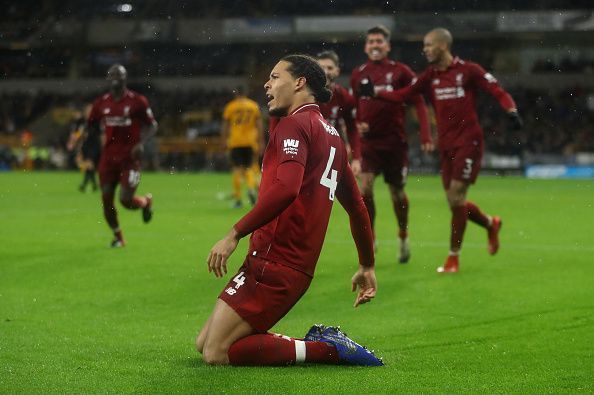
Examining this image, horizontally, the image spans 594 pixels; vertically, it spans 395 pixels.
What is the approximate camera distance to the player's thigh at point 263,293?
19.8 ft

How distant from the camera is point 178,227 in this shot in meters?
16.4

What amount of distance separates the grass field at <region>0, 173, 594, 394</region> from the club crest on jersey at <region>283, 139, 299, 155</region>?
4.05 ft

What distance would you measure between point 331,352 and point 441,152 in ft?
18.5

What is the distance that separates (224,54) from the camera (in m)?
52.1

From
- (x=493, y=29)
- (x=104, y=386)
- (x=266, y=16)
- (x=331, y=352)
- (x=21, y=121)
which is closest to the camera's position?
(x=104, y=386)

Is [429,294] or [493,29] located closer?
[429,294]

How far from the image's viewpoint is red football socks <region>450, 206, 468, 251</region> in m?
11.0

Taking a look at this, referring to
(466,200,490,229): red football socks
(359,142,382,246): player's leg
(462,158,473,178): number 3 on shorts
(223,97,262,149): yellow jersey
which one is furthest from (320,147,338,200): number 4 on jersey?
(223,97,262,149): yellow jersey

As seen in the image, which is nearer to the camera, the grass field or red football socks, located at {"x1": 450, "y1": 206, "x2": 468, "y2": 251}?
the grass field

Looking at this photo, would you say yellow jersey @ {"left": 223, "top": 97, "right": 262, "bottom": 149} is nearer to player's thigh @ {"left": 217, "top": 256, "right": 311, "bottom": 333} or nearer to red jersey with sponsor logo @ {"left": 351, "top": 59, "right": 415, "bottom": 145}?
red jersey with sponsor logo @ {"left": 351, "top": 59, "right": 415, "bottom": 145}

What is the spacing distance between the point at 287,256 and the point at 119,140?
789 cm

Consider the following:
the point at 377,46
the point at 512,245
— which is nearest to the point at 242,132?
the point at 512,245

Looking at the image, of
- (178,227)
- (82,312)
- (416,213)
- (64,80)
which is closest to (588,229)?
(416,213)

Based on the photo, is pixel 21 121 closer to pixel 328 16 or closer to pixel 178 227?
pixel 328 16
